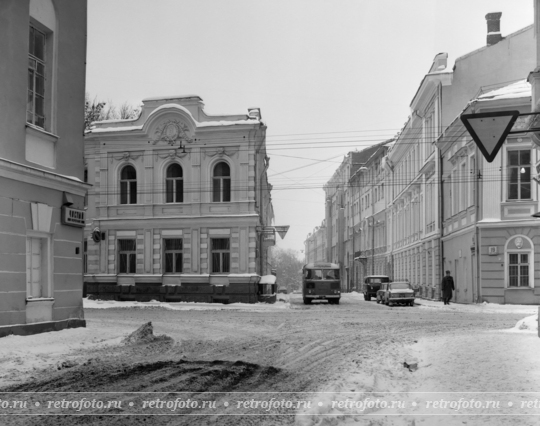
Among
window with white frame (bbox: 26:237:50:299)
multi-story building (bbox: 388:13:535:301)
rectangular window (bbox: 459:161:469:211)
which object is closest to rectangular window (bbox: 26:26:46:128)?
window with white frame (bbox: 26:237:50:299)

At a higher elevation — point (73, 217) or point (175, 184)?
point (175, 184)

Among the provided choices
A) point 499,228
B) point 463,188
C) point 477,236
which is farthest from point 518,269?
point 463,188

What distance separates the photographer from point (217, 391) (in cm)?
695

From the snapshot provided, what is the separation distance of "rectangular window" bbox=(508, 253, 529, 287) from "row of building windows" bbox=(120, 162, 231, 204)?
42.4 ft

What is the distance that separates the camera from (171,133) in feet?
105

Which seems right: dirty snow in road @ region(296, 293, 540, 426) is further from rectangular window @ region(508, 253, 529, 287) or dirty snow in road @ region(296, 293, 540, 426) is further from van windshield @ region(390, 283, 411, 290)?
van windshield @ region(390, 283, 411, 290)

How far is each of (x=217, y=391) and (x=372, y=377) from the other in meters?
2.25

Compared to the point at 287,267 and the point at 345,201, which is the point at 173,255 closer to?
the point at 345,201

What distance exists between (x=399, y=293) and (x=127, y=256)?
13130 mm

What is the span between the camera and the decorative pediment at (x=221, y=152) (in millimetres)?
31359

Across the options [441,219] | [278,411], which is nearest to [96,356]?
[278,411]

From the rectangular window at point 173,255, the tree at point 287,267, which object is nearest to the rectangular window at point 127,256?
the rectangular window at point 173,255

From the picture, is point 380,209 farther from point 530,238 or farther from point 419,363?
point 419,363

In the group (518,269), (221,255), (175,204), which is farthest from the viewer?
(175,204)
